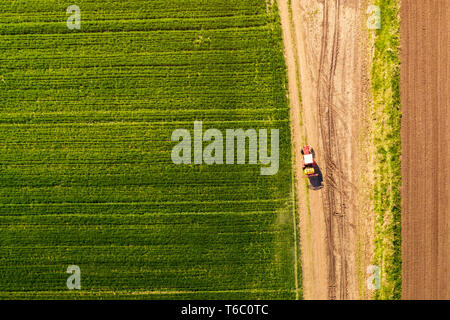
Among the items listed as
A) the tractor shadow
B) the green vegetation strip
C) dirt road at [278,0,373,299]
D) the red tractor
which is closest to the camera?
the red tractor

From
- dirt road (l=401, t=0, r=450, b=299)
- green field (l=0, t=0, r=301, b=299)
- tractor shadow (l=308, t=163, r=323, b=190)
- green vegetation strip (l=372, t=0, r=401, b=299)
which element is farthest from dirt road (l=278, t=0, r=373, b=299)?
dirt road (l=401, t=0, r=450, b=299)

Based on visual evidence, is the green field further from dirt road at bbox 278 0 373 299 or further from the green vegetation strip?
the green vegetation strip

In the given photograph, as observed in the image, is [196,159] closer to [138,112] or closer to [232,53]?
[138,112]

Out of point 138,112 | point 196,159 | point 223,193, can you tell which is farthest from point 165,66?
point 223,193

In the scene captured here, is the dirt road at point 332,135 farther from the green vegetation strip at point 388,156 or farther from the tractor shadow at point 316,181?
the green vegetation strip at point 388,156

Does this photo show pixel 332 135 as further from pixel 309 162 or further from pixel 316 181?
pixel 316 181

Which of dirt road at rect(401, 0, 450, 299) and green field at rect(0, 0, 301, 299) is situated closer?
dirt road at rect(401, 0, 450, 299)
